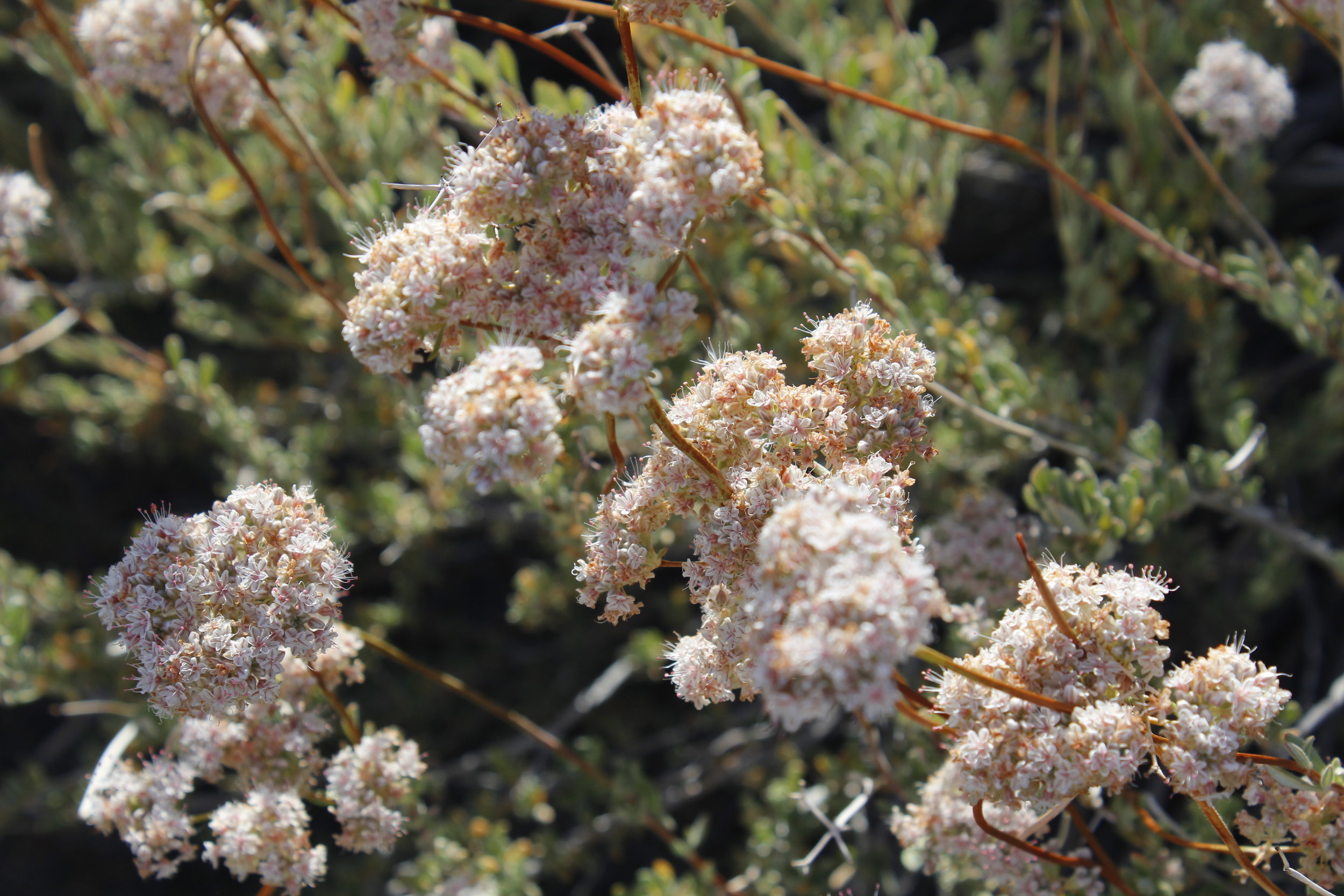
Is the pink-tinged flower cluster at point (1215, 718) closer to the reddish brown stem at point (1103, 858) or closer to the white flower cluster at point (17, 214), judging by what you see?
the reddish brown stem at point (1103, 858)

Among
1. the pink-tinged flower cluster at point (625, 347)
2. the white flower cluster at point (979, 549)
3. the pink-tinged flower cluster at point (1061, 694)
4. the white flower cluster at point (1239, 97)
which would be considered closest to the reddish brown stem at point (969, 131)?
the white flower cluster at point (1239, 97)

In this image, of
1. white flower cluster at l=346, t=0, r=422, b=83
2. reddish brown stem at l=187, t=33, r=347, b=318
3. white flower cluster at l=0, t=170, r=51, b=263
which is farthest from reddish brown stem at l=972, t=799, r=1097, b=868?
white flower cluster at l=0, t=170, r=51, b=263

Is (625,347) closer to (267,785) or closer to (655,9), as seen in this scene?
(655,9)

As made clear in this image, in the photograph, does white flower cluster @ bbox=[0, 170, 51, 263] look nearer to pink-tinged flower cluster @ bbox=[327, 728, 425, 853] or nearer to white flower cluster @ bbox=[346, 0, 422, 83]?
white flower cluster @ bbox=[346, 0, 422, 83]

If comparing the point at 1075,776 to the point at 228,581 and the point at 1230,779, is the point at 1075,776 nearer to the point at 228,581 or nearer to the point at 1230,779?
the point at 1230,779

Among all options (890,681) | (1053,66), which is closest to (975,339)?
(1053,66)

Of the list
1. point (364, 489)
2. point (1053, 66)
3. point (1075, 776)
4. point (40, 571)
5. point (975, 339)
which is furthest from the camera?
point (40, 571)
